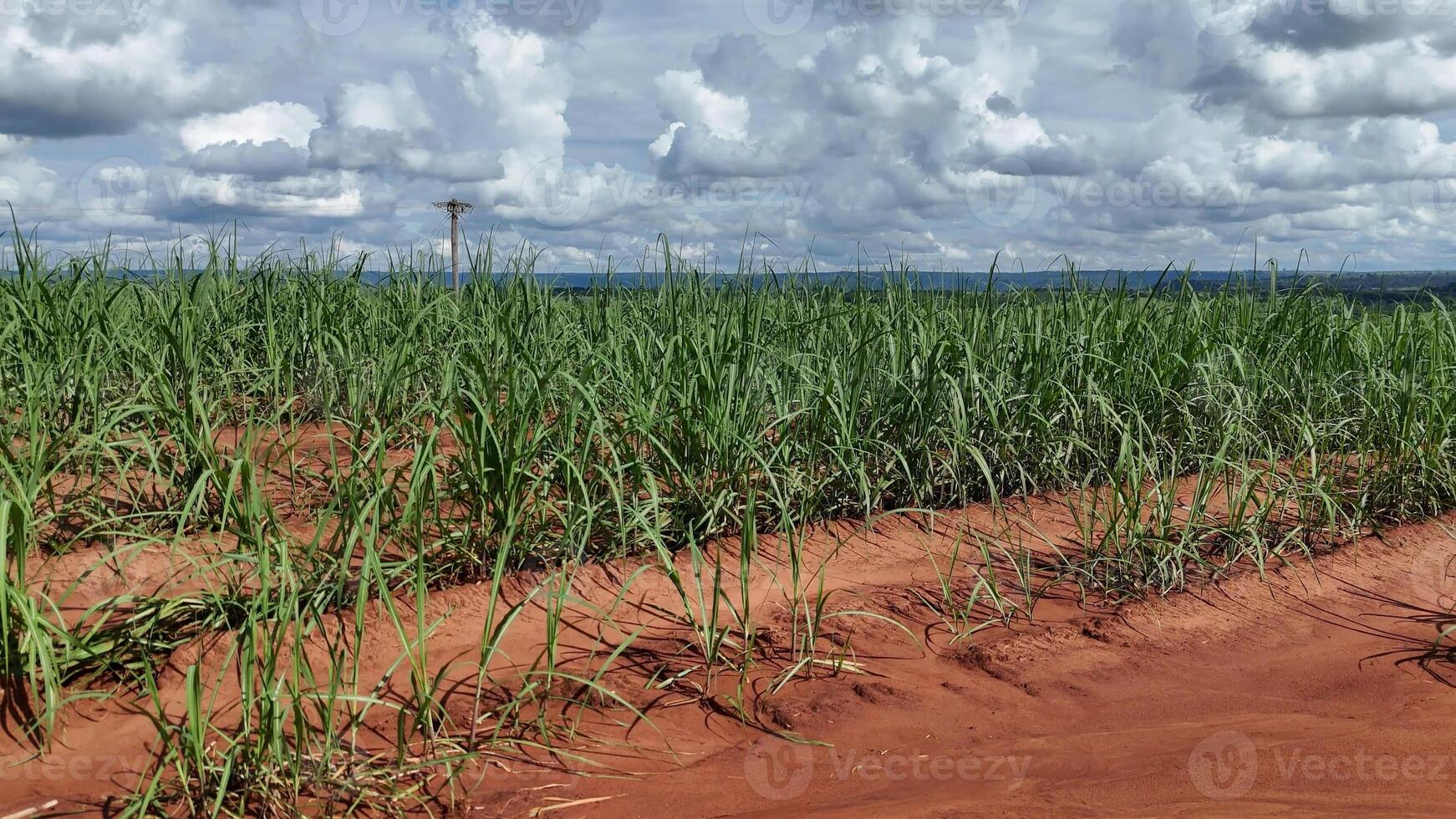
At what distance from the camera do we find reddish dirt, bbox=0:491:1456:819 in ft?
6.52

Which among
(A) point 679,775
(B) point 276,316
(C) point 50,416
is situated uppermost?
(B) point 276,316

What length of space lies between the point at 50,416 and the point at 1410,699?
396 cm

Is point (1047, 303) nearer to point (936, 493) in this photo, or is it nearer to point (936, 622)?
point (936, 493)

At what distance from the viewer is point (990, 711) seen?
234 cm

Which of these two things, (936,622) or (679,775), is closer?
(679,775)

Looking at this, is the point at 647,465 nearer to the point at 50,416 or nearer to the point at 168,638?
the point at 168,638

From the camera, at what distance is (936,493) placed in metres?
3.69

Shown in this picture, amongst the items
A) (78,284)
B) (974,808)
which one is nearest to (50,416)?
(78,284)

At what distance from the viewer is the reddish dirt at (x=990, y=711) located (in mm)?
1987

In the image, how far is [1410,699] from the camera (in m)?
2.42

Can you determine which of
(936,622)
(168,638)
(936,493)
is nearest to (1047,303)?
(936,493)

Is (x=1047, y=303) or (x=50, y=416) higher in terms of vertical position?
(x=1047, y=303)

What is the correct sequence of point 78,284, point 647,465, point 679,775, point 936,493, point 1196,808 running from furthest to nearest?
point 78,284, point 936,493, point 647,465, point 679,775, point 1196,808

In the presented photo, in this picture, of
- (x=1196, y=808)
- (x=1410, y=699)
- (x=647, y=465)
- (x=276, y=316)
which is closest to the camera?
(x=1196, y=808)
